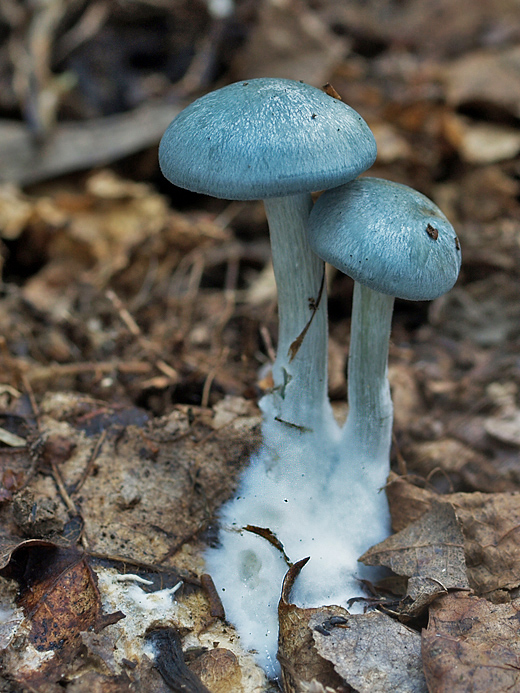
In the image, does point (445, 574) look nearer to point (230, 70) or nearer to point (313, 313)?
point (313, 313)

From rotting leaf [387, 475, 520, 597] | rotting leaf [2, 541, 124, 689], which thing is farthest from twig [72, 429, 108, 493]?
rotting leaf [387, 475, 520, 597]

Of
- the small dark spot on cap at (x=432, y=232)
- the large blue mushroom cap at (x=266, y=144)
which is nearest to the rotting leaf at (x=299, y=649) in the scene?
the small dark spot on cap at (x=432, y=232)

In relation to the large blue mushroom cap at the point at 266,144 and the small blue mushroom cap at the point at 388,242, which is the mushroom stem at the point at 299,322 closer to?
the small blue mushroom cap at the point at 388,242

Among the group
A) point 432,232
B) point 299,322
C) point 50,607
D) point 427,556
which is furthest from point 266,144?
point 50,607

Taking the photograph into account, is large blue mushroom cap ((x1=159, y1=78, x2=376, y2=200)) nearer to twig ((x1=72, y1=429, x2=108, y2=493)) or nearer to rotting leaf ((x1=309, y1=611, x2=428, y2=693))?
twig ((x1=72, y1=429, x2=108, y2=493))

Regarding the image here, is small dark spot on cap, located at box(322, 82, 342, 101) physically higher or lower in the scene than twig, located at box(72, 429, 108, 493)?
higher

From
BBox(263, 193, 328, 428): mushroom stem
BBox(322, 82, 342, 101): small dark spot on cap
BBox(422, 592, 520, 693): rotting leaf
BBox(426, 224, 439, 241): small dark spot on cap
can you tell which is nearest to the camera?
BBox(422, 592, 520, 693): rotting leaf

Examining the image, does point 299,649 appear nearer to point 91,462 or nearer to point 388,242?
point 91,462
